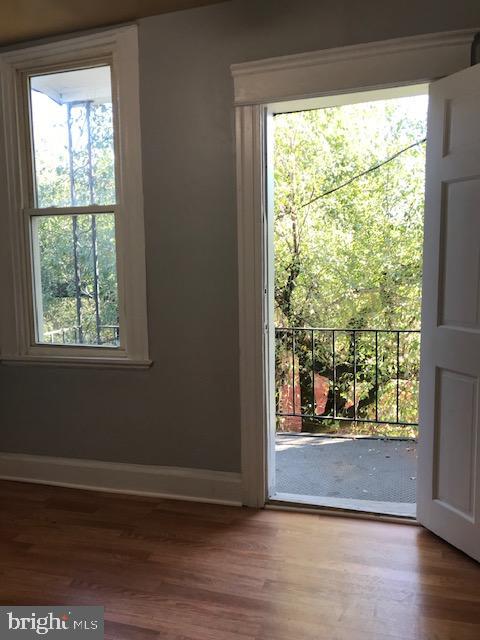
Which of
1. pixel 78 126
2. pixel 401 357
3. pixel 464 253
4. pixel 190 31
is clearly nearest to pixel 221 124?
pixel 190 31

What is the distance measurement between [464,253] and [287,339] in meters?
2.98

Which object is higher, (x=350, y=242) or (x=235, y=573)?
(x=350, y=242)

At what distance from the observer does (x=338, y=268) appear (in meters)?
4.94

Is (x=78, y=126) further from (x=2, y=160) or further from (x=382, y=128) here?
(x=382, y=128)

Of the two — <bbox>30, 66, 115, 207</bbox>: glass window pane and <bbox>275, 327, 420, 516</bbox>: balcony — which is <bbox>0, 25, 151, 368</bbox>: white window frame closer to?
<bbox>30, 66, 115, 207</bbox>: glass window pane

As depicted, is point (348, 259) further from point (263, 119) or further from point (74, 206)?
point (74, 206)

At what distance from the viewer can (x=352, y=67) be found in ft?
6.86

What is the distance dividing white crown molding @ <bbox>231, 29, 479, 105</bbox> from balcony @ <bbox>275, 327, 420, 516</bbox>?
230 centimetres

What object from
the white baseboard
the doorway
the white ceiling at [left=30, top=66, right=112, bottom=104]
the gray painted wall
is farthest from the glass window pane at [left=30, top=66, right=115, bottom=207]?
the doorway

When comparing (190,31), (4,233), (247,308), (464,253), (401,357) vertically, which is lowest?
(401,357)

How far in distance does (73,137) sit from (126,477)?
200cm

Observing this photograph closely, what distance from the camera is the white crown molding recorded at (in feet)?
6.48

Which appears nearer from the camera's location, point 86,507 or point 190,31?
point 190,31

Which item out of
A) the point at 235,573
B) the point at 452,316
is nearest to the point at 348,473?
the point at 235,573
